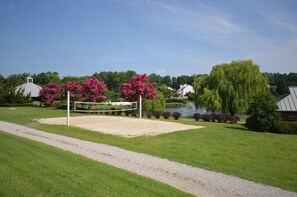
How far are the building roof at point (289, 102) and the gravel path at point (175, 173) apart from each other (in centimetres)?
1765

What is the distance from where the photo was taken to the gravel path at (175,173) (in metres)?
7.22

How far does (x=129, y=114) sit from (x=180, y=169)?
21930mm

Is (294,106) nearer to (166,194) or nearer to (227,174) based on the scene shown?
(227,174)

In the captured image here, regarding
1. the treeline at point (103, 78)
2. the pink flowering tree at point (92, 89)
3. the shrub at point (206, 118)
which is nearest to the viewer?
the shrub at point (206, 118)

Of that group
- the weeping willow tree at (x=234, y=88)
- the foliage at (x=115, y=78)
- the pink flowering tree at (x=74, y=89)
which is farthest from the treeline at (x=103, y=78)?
the weeping willow tree at (x=234, y=88)

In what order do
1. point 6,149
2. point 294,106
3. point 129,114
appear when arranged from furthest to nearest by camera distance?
point 129,114
point 294,106
point 6,149

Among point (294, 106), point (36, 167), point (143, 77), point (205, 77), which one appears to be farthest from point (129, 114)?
point (36, 167)

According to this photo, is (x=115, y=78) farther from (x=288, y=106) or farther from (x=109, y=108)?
(x=288, y=106)

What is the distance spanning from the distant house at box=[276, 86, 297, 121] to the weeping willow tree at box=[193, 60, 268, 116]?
5.43 m

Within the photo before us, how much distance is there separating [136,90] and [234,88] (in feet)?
32.0

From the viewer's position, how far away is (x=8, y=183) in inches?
273

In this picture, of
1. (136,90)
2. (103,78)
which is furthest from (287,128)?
(103,78)

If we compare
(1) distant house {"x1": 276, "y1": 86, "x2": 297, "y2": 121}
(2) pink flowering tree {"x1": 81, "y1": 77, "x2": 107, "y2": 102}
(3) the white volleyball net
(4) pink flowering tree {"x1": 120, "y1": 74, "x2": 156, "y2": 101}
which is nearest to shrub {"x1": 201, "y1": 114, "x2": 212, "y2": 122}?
(1) distant house {"x1": 276, "y1": 86, "x2": 297, "y2": 121}

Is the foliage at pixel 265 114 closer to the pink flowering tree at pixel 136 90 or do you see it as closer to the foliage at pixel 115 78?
the pink flowering tree at pixel 136 90
